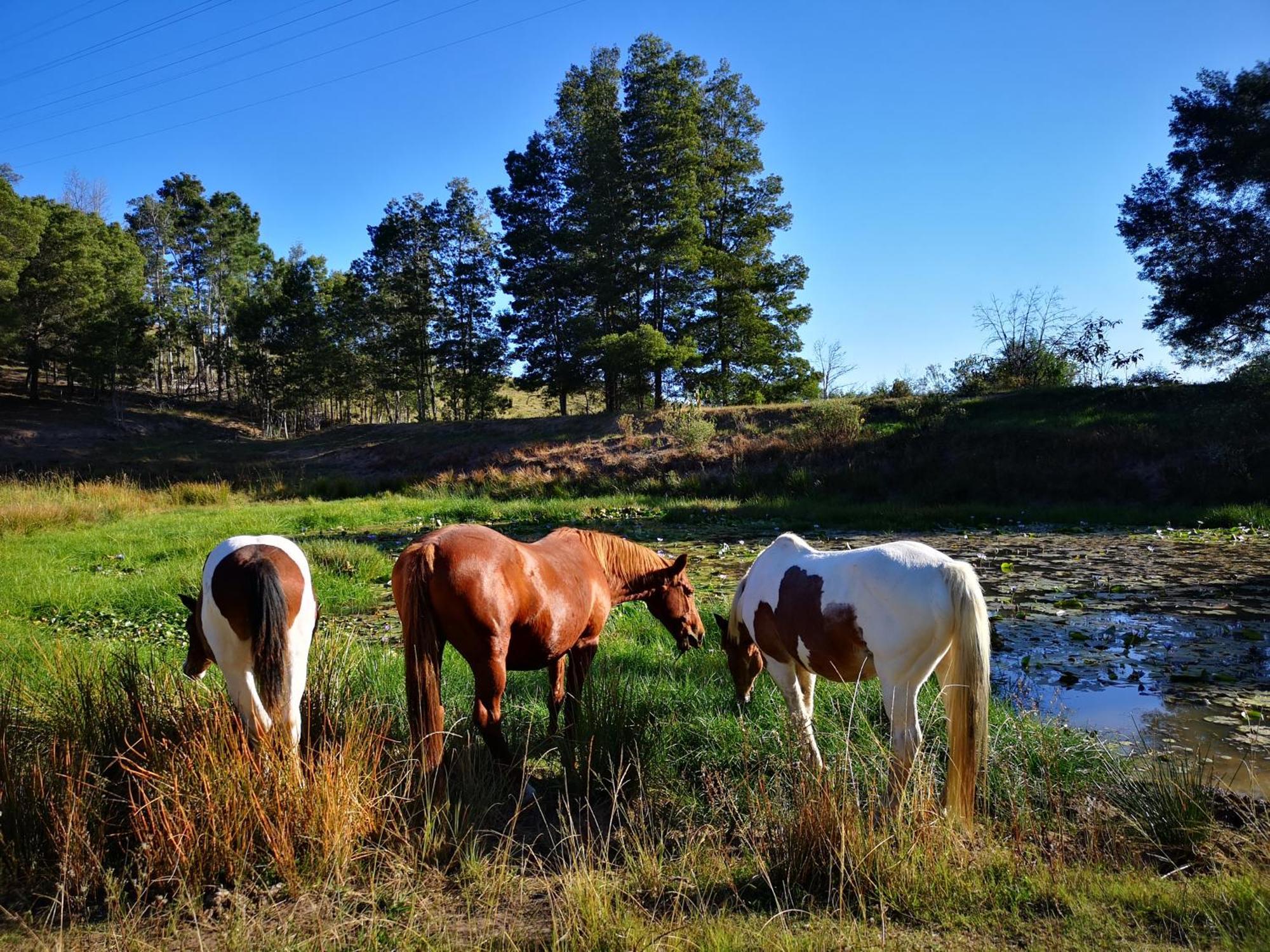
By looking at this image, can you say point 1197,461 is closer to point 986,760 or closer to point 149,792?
point 986,760

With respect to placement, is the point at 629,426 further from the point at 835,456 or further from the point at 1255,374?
the point at 1255,374

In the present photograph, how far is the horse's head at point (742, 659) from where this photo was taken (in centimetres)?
491

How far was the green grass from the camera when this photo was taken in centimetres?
270

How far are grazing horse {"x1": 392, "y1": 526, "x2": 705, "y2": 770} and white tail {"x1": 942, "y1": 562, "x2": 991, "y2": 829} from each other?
2269 millimetres

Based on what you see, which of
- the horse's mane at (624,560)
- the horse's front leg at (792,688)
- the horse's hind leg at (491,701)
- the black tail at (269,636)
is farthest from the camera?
the horse's mane at (624,560)

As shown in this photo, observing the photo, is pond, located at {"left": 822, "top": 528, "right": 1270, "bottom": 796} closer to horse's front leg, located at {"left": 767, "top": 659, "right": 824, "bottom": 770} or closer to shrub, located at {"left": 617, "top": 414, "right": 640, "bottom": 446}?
horse's front leg, located at {"left": 767, "top": 659, "right": 824, "bottom": 770}

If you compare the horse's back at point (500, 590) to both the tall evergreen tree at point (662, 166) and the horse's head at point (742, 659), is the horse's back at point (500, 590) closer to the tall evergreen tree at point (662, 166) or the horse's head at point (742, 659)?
the horse's head at point (742, 659)

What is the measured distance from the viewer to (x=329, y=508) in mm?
18625

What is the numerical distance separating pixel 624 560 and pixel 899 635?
2282 mm

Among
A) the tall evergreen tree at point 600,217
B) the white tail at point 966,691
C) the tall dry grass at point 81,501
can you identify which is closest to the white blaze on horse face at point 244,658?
the white tail at point 966,691

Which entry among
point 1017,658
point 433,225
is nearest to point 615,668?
point 1017,658

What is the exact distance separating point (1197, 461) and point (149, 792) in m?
21.7

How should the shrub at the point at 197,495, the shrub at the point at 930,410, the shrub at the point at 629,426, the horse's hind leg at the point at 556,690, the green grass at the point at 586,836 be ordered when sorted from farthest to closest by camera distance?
the shrub at the point at 629,426 → the shrub at the point at 930,410 → the shrub at the point at 197,495 → the horse's hind leg at the point at 556,690 → the green grass at the point at 586,836

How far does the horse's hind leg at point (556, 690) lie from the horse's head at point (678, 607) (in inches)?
41.1
